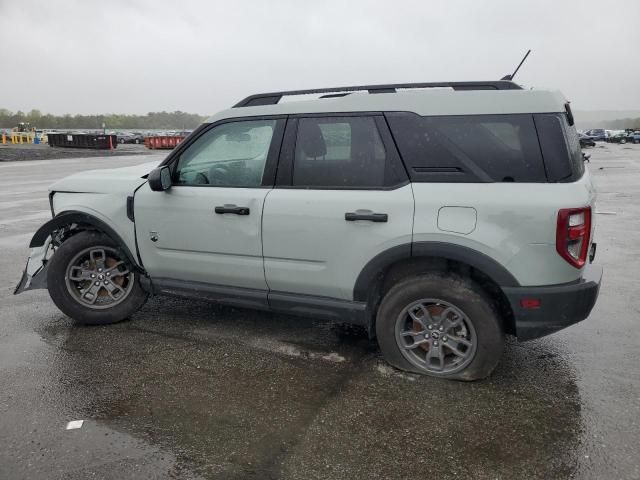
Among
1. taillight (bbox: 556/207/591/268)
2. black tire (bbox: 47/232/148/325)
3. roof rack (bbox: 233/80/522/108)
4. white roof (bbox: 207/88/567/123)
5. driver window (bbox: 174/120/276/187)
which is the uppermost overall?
roof rack (bbox: 233/80/522/108)

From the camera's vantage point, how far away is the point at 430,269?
3.49m

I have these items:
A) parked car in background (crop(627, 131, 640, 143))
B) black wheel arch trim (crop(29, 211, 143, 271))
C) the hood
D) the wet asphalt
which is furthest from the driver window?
parked car in background (crop(627, 131, 640, 143))

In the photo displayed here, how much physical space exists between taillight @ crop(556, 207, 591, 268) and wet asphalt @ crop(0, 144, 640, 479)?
0.91 meters

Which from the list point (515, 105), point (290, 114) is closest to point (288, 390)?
point (290, 114)

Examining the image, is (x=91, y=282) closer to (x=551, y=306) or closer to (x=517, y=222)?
(x=517, y=222)

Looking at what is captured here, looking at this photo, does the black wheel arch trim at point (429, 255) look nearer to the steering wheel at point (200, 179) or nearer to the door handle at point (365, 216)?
the door handle at point (365, 216)

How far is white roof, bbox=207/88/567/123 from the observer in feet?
10.5

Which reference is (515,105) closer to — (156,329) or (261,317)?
(261,317)

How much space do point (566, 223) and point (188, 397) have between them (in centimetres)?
255

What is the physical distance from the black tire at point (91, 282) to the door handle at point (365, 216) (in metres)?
2.06

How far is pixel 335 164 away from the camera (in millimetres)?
3676

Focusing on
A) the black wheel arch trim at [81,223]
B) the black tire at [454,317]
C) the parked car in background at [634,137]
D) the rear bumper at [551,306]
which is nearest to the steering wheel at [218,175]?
the black wheel arch trim at [81,223]

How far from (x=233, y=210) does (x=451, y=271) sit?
161 centimetres

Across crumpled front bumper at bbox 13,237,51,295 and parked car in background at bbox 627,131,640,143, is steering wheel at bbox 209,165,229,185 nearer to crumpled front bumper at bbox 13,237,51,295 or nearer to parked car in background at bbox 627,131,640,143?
crumpled front bumper at bbox 13,237,51,295
